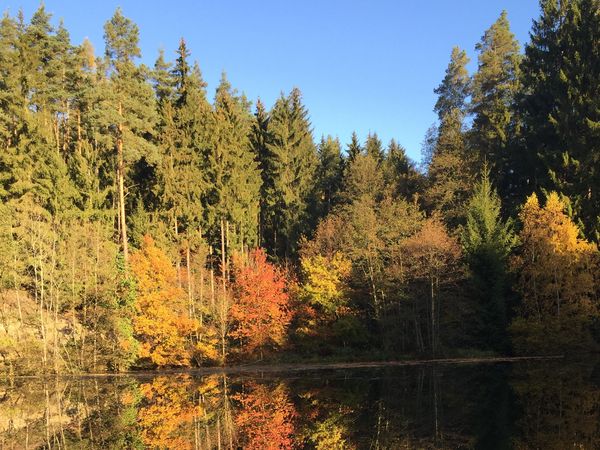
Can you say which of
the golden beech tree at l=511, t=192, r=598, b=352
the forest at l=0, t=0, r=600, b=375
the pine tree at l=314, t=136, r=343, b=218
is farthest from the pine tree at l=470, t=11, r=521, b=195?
the pine tree at l=314, t=136, r=343, b=218

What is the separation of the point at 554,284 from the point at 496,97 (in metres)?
21.8

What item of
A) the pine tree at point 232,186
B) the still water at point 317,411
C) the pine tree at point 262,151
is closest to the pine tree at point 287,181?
the pine tree at point 262,151

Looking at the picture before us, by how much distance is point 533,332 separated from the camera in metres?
37.2

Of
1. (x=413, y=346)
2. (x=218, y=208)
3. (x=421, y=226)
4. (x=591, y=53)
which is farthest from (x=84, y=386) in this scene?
(x=591, y=53)

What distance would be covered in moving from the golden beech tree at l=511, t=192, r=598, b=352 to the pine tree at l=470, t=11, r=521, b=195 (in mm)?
9470

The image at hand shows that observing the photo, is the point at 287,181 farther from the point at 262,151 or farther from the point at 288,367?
the point at 288,367

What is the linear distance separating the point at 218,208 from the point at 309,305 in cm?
1150

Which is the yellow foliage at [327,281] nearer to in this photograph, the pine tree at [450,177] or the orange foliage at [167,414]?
the pine tree at [450,177]

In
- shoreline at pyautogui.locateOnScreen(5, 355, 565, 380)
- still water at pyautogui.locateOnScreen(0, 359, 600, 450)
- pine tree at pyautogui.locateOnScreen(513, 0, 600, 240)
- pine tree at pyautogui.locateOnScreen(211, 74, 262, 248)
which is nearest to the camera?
still water at pyautogui.locateOnScreen(0, 359, 600, 450)

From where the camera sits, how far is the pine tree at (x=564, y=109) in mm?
41094

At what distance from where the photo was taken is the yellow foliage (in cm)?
3962

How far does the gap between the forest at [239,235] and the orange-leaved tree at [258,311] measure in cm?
14

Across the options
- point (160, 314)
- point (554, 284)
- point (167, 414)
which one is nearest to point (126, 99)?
point (160, 314)

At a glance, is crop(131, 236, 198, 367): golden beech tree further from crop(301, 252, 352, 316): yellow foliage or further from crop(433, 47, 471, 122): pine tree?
crop(433, 47, 471, 122): pine tree
